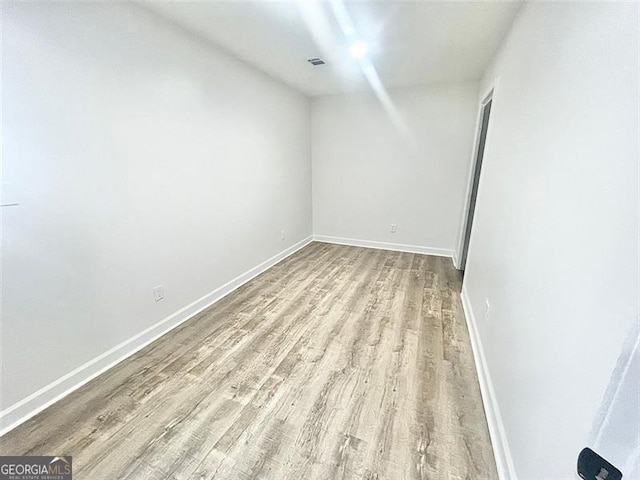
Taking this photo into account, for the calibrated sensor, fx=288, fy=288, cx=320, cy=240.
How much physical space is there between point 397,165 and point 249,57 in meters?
2.33

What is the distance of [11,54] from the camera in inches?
52.4

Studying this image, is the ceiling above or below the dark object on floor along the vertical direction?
above

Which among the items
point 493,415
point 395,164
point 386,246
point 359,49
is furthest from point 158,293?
point 395,164

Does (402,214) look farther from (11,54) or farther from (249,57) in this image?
(11,54)

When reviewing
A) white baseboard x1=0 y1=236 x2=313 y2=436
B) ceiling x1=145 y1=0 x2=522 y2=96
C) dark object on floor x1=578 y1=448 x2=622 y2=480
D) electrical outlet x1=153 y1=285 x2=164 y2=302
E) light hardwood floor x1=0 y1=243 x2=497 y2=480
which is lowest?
light hardwood floor x1=0 y1=243 x2=497 y2=480

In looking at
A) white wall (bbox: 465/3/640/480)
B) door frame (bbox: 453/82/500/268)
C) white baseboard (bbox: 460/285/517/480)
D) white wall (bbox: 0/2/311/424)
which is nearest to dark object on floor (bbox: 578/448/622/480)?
white wall (bbox: 465/3/640/480)

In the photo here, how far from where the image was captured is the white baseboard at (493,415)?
125cm

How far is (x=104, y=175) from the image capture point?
1.76 m

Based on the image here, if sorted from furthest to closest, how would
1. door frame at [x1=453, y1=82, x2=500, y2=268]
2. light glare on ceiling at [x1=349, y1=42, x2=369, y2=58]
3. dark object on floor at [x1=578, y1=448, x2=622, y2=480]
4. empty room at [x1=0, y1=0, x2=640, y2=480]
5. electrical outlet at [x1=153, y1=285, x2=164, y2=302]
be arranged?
door frame at [x1=453, y1=82, x2=500, y2=268] → light glare on ceiling at [x1=349, y1=42, x2=369, y2=58] → electrical outlet at [x1=153, y1=285, x2=164, y2=302] → empty room at [x1=0, y1=0, x2=640, y2=480] → dark object on floor at [x1=578, y1=448, x2=622, y2=480]

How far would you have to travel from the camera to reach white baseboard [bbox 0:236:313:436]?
1487mm

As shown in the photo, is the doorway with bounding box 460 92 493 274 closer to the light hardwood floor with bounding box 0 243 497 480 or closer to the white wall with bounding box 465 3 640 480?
the light hardwood floor with bounding box 0 243 497 480

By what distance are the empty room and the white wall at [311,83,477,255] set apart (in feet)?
2.63

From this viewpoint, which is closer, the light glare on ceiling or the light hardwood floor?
the light hardwood floor

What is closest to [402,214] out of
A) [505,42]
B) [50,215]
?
[505,42]
